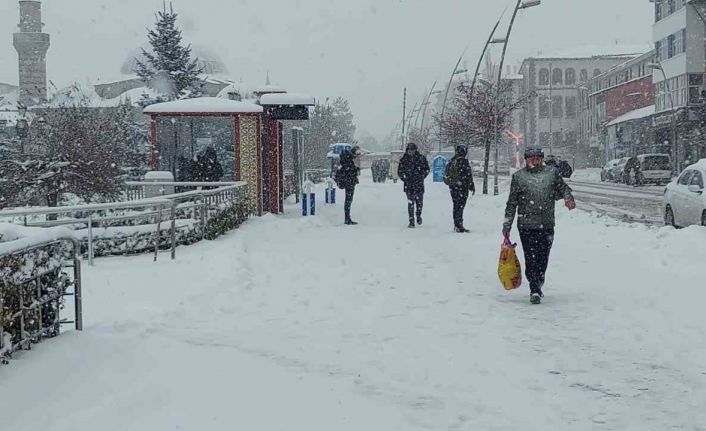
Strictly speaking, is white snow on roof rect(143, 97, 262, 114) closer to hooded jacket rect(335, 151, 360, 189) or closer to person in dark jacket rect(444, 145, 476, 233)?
hooded jacket rect(335, 151, 360, 189)

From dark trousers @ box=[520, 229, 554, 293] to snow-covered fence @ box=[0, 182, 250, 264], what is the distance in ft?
18.1

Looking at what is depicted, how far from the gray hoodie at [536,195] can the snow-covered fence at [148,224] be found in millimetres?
5429

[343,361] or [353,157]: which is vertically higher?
[353,157]

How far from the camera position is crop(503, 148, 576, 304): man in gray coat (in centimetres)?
988

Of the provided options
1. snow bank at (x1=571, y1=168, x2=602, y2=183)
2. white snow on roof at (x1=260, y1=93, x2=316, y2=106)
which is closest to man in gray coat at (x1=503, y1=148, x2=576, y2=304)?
white snow on roof at (x1=260, y1=93, x2=316, y2=106)

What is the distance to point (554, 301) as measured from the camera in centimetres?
988

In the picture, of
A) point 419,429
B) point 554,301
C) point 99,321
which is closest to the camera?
point 419,429

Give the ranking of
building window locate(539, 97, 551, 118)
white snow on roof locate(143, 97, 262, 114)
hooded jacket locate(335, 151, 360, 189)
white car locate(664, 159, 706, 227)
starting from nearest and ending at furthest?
white car locate(664, 159, 706, 227) → hooded jacket locate(335, 151, 360, 189) → white snow on roof locate(143, 97, 262, 114) → building window locate(539, 97, 551, 118)

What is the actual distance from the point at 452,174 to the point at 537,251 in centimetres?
793

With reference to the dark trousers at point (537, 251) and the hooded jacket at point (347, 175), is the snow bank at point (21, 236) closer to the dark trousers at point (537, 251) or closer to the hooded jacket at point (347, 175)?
the dark trousers at point (537, 251)

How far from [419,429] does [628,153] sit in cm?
6990

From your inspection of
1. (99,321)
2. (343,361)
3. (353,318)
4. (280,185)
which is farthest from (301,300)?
A: (280,185)

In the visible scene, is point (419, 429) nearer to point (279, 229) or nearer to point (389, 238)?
point (389, 238)

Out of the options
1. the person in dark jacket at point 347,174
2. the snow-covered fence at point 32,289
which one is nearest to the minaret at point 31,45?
the person in dark jacket at point 347,174
